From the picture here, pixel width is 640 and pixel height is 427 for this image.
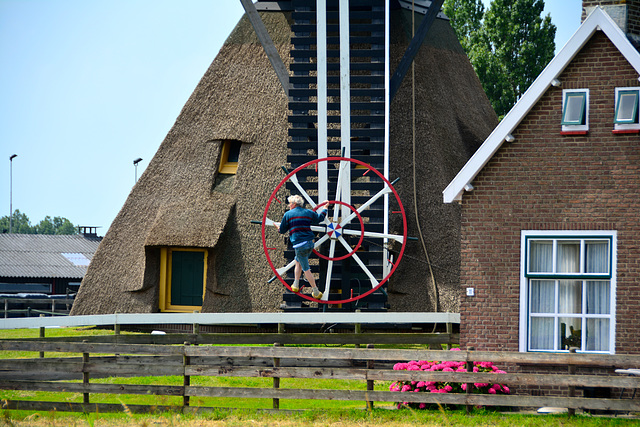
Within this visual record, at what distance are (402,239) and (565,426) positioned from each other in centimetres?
726

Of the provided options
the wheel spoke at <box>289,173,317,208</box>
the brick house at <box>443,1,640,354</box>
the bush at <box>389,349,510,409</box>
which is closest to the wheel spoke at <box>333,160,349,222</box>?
the wheel spoke at <box>289,173,317,208</box>

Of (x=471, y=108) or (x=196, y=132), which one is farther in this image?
(x=471, y=108)

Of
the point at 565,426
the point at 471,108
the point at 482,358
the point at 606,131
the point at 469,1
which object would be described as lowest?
the point at 565,426

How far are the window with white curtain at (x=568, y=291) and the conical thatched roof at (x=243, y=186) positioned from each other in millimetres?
5858

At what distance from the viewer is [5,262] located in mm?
39375

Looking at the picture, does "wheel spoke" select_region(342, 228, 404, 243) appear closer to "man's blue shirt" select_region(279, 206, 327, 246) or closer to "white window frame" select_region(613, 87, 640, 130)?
"man's blue shirt" select_region(279, 206, 327, 246)

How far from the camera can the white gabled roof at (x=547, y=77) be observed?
42.5 feet

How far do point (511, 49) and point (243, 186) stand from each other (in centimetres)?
1980

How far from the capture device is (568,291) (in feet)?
42.8

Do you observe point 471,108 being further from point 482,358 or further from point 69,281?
point 69,281

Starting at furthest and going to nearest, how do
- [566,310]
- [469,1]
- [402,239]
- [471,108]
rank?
1. [469,1]
2. [471,108]
3. [402,239]
4. [566,310]

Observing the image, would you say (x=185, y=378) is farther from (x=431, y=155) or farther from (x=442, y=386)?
(x=431, y=155)

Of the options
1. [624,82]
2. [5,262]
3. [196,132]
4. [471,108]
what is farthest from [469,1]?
[624,82]

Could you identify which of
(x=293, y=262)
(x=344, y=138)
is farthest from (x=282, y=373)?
(x=344, y=138)
